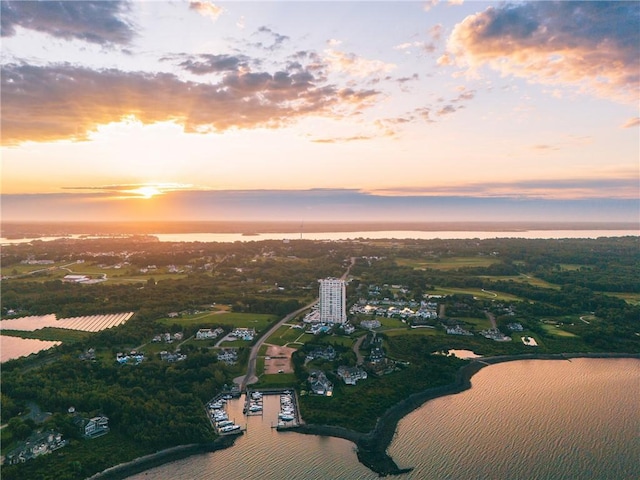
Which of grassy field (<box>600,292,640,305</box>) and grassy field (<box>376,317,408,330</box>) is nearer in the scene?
grassy field (<box>376,317,408,330</box>)

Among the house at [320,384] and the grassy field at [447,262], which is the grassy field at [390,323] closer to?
the house at [320,384]

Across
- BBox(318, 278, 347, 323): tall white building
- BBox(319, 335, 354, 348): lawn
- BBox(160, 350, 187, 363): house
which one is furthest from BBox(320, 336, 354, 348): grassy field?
BBox(160, 350, 187, 363): house

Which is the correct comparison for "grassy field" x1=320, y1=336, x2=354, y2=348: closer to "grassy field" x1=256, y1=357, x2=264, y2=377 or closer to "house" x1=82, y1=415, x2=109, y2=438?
"grassy field" x1=256, y1=357, x2=264, y2=377

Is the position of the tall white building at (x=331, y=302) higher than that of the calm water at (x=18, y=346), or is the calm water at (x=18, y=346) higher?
the tall white building at (x=331, y=302)

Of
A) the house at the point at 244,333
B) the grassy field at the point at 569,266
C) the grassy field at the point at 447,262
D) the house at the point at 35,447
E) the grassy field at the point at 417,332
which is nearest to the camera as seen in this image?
the house at the point at 35,447

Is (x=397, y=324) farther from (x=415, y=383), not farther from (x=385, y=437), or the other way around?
(x=385, y=437)

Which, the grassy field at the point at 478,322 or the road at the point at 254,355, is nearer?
the road at the point at 254,355

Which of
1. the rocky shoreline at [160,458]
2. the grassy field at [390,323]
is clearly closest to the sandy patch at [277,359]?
the rocky shoreline at [160,458]

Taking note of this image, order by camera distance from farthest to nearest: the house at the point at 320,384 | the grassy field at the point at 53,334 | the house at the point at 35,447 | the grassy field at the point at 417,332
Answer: the grassy field at the point at 417,332 < the grassy field at the point at 53,334 < the house at the point at 320,384 < the house at the point at 35,447
